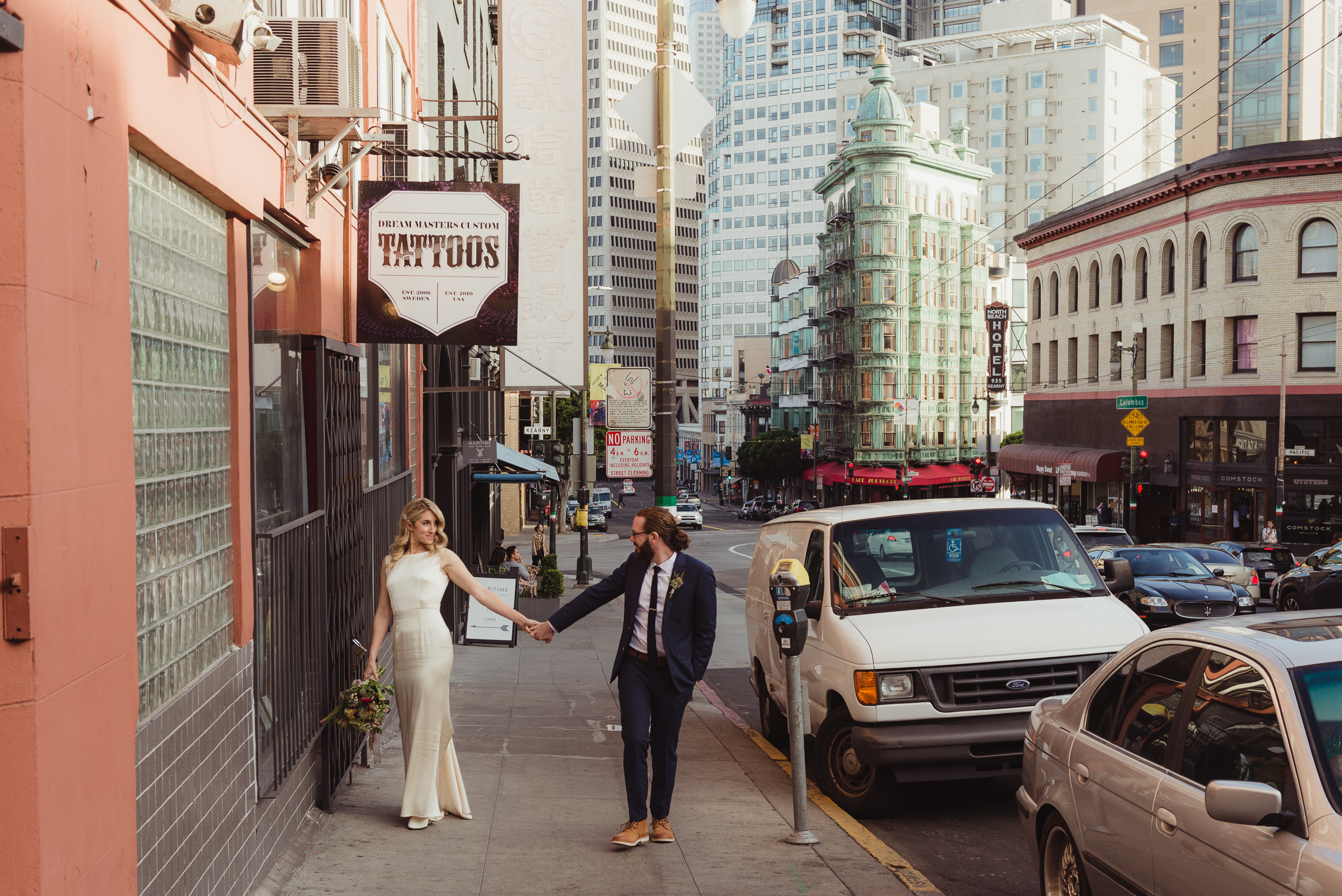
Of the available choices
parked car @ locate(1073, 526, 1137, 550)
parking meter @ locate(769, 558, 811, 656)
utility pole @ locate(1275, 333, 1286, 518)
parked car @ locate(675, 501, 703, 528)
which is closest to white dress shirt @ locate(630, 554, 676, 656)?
parking meter @ locate(769, 558, 811, 656)

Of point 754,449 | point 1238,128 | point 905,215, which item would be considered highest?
point 1238,128

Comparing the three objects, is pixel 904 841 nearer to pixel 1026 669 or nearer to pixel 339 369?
pixel 1026 669

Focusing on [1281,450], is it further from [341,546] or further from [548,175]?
[341,546]

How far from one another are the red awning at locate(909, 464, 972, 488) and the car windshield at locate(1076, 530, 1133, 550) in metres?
49.1

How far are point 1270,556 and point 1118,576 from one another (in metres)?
22.2

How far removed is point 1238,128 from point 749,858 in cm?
11811

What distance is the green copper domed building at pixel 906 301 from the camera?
252ft

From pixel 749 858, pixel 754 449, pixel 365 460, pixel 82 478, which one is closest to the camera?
pixel 82 478

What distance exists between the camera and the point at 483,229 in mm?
9852

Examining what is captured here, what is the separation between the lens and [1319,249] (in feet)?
137

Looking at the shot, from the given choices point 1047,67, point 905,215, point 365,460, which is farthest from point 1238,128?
point 365,460

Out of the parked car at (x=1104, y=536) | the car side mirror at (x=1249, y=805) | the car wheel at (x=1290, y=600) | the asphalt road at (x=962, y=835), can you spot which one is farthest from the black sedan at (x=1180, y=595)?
the car side mirror at (x=1249, y=805)

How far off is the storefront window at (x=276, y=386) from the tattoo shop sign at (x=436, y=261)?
1318 mm

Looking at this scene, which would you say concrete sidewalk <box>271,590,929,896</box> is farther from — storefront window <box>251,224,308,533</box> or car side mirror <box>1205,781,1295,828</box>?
car side mirror <box>1205,781,1295,828</box>
